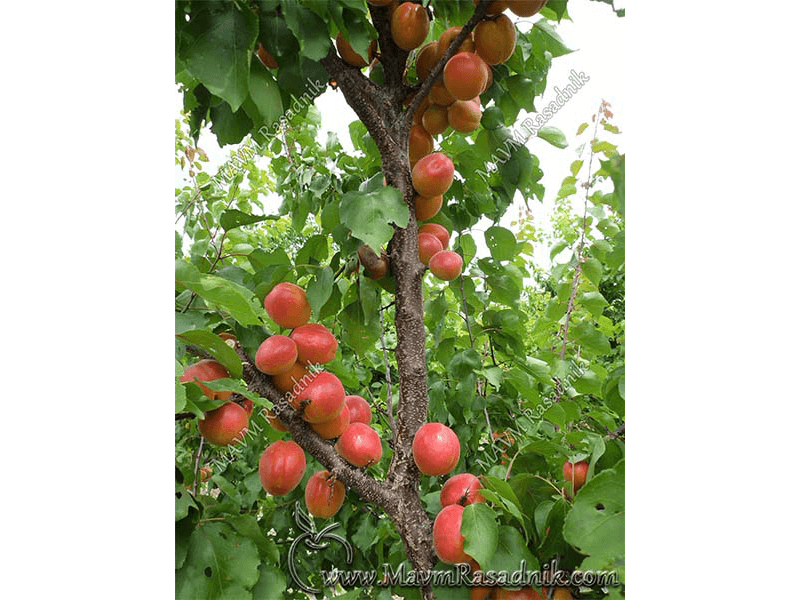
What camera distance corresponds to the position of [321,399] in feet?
2.34

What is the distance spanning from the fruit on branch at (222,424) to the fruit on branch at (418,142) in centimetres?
44

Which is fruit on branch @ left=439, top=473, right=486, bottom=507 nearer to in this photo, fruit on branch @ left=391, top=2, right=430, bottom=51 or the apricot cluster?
the apricot cluster

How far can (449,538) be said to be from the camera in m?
0.64

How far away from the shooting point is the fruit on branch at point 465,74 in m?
0.73

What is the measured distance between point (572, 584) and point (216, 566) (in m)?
0.38

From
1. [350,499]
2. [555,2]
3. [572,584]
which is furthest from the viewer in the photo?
[350,499]

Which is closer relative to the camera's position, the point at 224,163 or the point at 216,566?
the point at 216,566

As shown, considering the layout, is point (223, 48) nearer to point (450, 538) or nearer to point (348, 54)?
point (348, 54)

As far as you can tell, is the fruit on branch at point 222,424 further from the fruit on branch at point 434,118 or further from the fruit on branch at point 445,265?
the fruit on branch at point 434,118

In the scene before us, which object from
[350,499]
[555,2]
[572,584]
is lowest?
[350,499]

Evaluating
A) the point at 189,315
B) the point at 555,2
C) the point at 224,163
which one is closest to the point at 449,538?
the point at 189,315

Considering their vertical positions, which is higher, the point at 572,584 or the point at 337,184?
the point at 337,184

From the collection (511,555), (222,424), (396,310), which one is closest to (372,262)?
(396,310)
